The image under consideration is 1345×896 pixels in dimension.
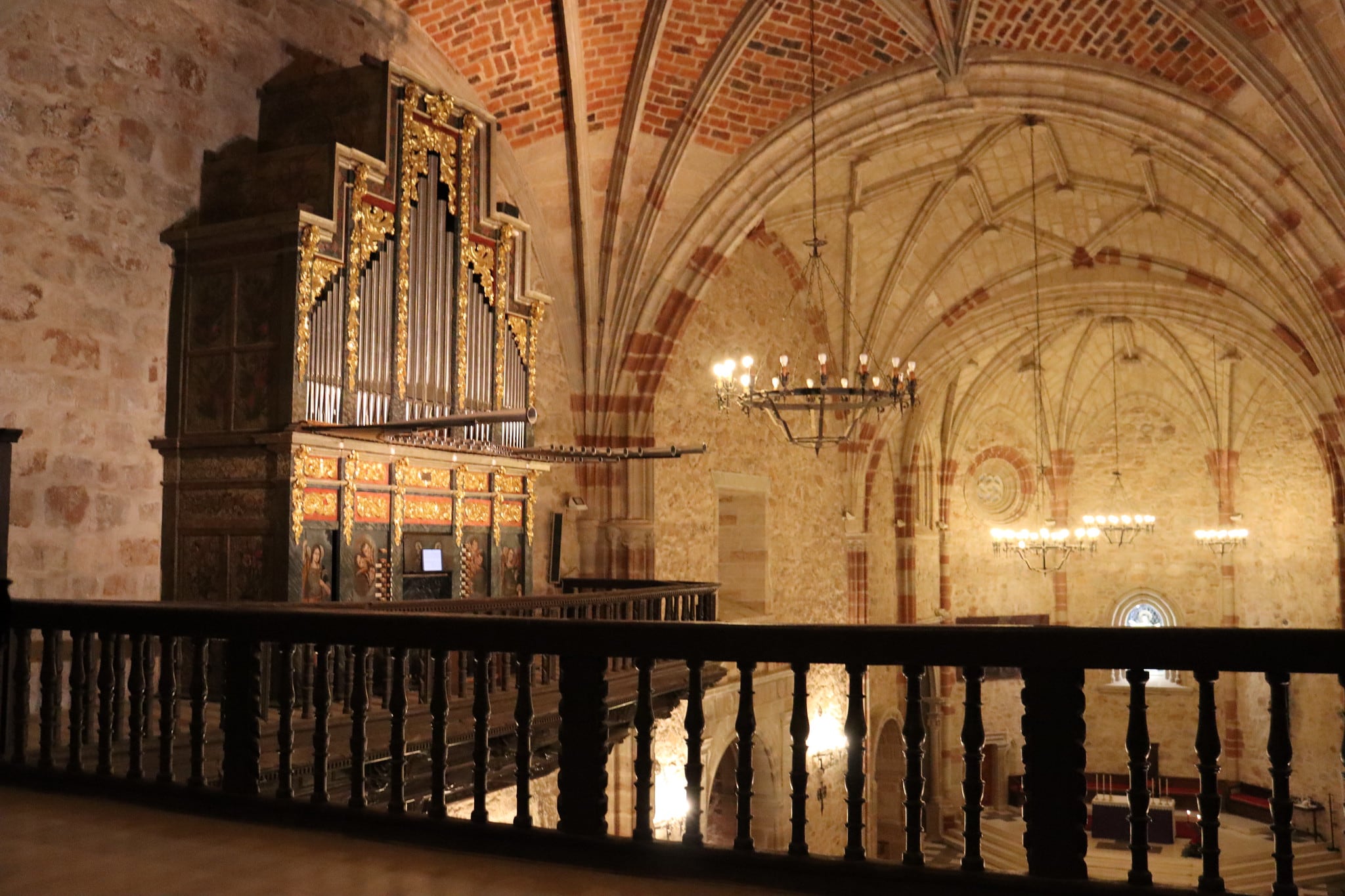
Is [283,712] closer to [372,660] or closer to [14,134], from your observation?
[372,660]

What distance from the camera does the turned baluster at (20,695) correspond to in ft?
14.0

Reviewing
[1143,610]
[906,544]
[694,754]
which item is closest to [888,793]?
[906,544]

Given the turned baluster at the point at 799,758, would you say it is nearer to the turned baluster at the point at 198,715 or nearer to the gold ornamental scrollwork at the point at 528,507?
the turned baluster at the point at 198,715

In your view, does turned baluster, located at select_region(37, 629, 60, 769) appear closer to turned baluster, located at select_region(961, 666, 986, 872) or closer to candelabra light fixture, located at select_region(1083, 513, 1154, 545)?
turned baluster, located at select_region(961, 666, 986, 872)

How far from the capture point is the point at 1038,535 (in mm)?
19172

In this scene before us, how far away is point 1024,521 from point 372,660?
63.9 feet

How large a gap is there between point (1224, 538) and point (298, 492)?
18755 millimetres

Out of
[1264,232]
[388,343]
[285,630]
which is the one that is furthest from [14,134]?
[1264,232]

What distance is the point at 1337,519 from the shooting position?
721 inches

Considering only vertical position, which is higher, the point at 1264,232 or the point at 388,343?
the point at 1264,232

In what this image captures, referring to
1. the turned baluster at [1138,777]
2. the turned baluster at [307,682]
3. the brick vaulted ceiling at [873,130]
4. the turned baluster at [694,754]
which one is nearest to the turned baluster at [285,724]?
the turned baluster at [694,754]

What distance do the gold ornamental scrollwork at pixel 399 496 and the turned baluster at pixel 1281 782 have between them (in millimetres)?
6498

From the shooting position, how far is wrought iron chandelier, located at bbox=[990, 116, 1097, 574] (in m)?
17.8

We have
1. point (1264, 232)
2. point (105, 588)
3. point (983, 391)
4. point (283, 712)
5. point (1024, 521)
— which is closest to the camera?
point (283, 712)
